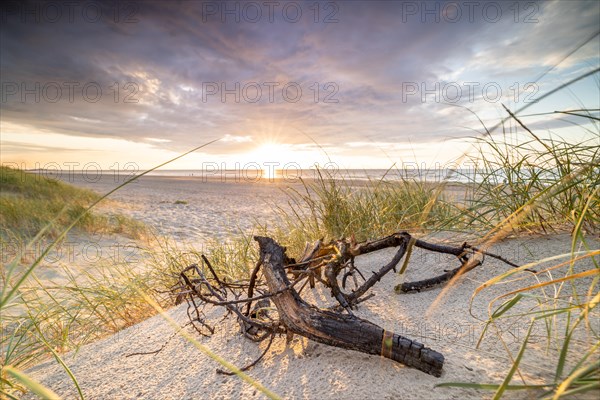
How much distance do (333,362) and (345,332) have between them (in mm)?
129

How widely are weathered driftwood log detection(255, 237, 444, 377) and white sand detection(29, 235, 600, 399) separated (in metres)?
0.05

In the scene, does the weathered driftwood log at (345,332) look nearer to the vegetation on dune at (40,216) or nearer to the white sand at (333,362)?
the white sand at (333,362)

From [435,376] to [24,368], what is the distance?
5.98 ft

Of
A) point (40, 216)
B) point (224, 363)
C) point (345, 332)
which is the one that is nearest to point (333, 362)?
point (345, 332)

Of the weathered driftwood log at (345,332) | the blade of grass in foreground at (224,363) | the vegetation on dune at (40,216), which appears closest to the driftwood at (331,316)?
the weathered driftwood log at (345,332)

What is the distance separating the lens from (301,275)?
1.09 m

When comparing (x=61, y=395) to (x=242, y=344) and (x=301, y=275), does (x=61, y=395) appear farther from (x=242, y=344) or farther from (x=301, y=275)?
(x=301, y=275)

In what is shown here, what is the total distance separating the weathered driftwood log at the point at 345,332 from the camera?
0.83 metres

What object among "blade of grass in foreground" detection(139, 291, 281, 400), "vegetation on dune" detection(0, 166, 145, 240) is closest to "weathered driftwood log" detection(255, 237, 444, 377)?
"blade of grass in foreground" detection(139, 291, 281, 400)

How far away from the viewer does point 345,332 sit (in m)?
0.89

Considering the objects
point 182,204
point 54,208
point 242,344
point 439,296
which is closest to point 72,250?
point 54,208

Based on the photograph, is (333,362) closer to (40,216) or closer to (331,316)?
(331,316)

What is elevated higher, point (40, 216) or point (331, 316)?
point (331, 316)

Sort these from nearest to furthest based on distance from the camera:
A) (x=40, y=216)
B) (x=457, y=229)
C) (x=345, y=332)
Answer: (x=345, y=332), (x=457, y=229), (x=40, y=216)
